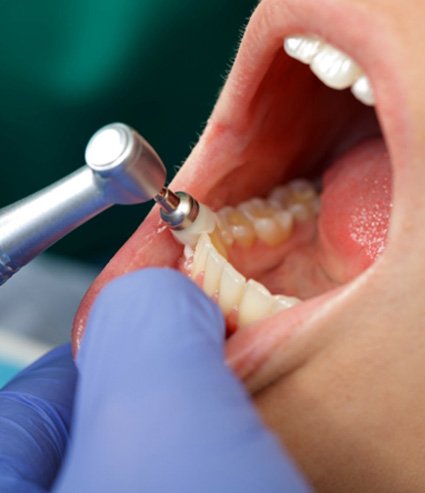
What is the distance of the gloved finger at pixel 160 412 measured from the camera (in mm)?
489

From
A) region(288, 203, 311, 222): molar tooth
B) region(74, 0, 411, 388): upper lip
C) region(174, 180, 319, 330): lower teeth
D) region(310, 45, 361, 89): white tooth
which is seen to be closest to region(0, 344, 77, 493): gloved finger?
region(74, 0, 411, 388): upper lip

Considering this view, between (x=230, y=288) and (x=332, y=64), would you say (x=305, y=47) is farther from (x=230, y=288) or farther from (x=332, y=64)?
(x=230, y=288)

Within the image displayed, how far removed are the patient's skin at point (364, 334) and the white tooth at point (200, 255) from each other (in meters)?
0.10

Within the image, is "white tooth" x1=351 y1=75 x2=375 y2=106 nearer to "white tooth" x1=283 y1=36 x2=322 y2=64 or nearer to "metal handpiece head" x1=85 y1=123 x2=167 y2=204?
"white tooth" x1=283 y1=36 x2=322 y2=64

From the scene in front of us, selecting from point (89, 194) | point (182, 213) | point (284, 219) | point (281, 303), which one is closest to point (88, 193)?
point (89, 194)

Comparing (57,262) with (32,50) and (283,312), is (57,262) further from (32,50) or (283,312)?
(283,312)

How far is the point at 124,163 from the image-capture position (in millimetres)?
556

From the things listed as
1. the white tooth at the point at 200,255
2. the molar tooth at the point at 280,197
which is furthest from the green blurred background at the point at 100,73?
the white tooth at the point at 200,255

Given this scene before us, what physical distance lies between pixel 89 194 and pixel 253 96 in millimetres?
248

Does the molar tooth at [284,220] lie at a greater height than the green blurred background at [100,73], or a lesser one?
lesser

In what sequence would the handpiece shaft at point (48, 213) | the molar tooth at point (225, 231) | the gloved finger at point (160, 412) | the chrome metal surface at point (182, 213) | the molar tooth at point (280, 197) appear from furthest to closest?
1. the molar tooth at point (280, 197)
2. the molar tooth at point (225, 231)
3. the chrome metal surface at point (182, 213)
4. the handpiece shaft at point (48, 213)
5. the gloved finger at point (160, 412)

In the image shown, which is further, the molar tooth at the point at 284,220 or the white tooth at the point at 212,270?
the molar tooth at the point at 284,220

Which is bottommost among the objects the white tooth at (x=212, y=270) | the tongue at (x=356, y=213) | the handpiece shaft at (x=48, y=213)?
the tongue at (x=356, y=213)

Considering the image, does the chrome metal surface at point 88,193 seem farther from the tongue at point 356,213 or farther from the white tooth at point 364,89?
the tongue at point 356,213
